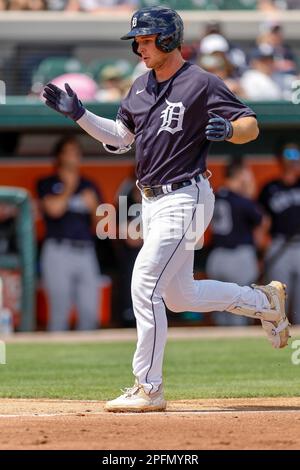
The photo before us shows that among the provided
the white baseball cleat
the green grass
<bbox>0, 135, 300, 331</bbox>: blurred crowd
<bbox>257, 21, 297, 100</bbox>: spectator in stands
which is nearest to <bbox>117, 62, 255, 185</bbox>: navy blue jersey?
the white baseball cleat

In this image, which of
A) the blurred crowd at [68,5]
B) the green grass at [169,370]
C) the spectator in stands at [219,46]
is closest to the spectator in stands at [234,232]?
the spectator in stands at [219,46]

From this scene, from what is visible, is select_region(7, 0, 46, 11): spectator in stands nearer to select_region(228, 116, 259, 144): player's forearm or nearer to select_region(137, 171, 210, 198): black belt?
select_region(137, 171, 210, 198): black belt

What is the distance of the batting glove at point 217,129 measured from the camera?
5.90m

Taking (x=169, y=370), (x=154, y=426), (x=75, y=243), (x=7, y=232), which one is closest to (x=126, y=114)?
(x=154, y=426)

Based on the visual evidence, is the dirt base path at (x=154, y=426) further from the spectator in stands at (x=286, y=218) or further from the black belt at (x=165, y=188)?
the spectator in stands at (x=286, y=218)

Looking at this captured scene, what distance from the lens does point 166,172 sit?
6164mm

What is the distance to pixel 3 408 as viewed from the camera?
6445 millimetres

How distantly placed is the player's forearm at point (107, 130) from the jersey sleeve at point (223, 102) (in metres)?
0.61

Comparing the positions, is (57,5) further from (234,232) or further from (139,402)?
(139,402)

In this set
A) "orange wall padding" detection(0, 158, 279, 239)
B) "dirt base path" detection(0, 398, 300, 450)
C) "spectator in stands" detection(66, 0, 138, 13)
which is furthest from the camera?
"spectator in stands" detection(66, 0, 138, 13)

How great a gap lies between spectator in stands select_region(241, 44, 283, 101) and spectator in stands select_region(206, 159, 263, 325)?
828mm

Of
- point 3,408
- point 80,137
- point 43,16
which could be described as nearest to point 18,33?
point 43,16

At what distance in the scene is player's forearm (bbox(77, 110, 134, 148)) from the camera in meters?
6.53

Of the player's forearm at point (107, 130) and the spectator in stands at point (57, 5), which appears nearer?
the player's forearm at point (107, 130)
